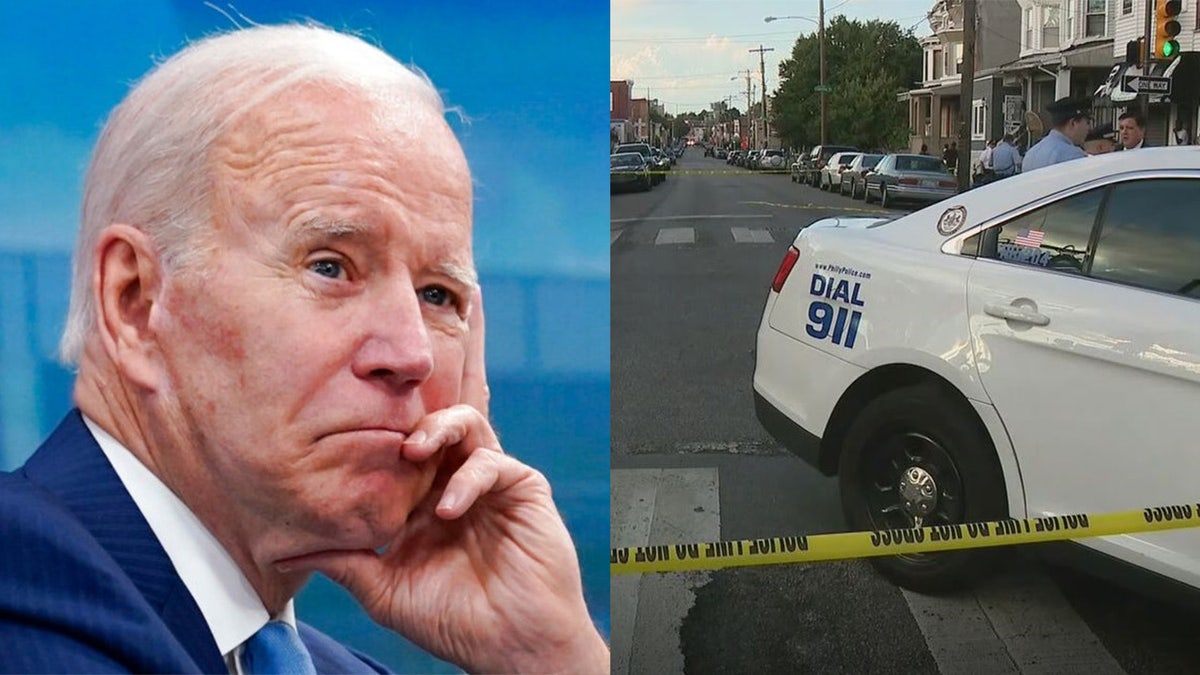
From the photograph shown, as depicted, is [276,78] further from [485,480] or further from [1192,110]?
[1192,110]

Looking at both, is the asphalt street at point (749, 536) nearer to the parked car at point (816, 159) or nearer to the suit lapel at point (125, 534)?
the parked car at point (816, 159)

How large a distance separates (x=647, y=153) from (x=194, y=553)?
2.85 ft

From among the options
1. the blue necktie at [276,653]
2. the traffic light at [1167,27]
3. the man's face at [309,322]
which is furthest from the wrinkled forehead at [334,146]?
the traffic light at [1167,27]

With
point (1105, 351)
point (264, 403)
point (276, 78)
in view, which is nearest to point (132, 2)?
point (276, 78)

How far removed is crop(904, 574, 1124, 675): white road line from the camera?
198 centimetres

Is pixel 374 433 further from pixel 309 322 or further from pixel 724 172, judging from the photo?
pixel 724 172

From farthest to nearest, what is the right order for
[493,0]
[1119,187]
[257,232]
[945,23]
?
[1119,187] < [945,23] < [493,0] < [257,232]

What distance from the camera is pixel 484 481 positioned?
1.39 m

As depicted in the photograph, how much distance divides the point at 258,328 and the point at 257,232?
4.0 inches

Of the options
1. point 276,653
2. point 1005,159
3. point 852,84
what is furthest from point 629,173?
point 276,653

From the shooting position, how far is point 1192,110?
194cm

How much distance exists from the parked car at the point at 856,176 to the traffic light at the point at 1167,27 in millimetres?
469

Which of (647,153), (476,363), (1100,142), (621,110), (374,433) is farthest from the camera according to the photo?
(1100,142)

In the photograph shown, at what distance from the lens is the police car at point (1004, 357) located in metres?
1.90
